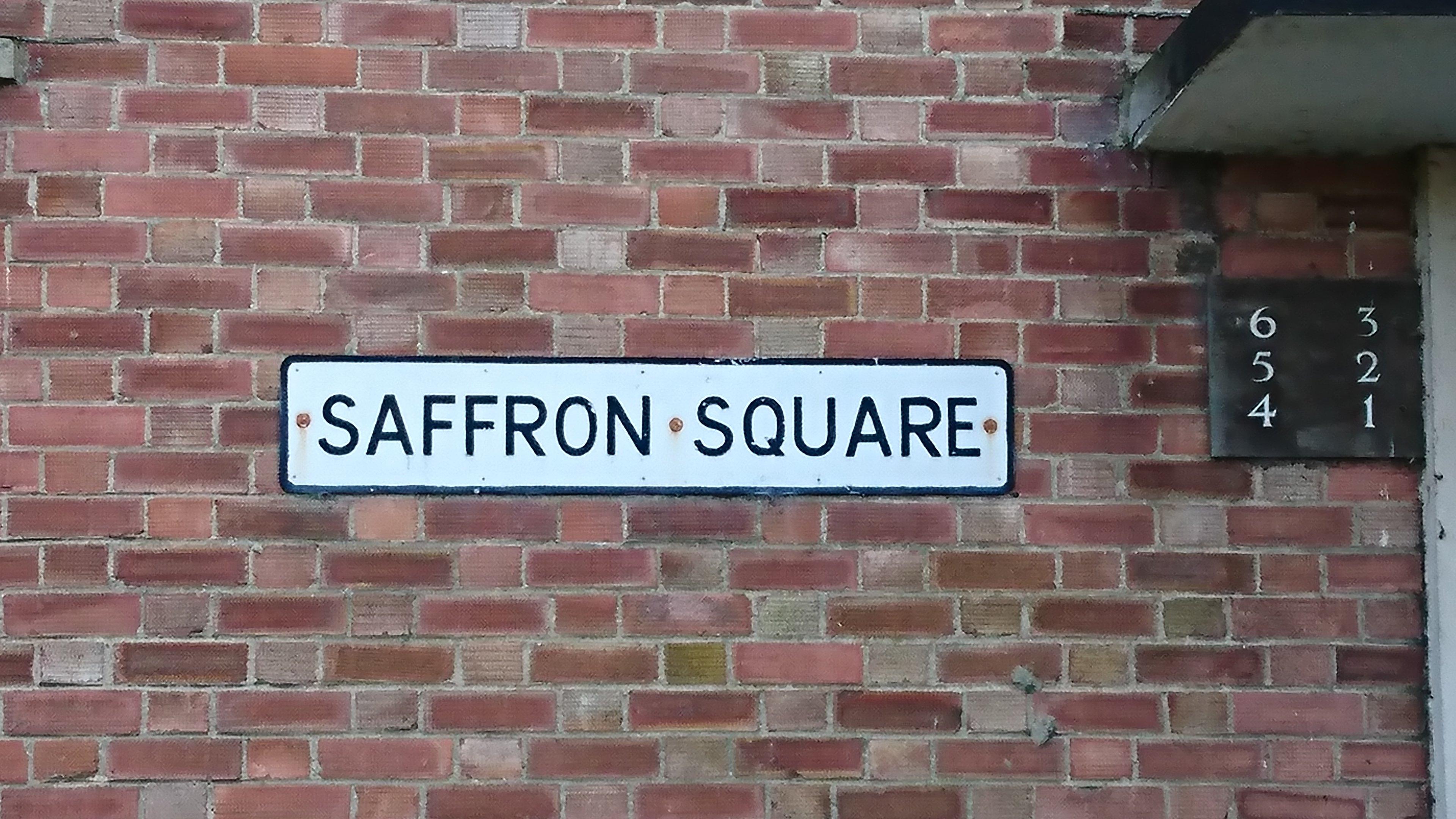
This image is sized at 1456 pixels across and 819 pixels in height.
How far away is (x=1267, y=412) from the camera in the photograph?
2.24 metres

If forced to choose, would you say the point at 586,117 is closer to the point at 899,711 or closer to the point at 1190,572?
the point at 899,711

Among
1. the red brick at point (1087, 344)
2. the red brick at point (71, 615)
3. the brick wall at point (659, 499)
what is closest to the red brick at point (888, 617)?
the brick wall at point (659, 499)

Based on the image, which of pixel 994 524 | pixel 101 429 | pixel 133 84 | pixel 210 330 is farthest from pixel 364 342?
pixel 994 524

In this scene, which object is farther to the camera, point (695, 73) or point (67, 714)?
point (695, 73)

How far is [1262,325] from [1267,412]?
17 centimetres

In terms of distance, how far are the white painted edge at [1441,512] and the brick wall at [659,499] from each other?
35 mm

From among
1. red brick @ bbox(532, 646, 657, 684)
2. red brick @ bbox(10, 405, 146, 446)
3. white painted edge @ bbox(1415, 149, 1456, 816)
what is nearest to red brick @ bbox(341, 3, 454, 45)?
red brick @ bbox(10, 405, 146, 446)

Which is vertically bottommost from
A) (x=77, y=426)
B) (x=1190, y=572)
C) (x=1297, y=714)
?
(x=1297, y=714)

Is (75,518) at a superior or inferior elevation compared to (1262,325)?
inferior

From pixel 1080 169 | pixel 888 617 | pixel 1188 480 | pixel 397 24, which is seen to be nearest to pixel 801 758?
pixel 888 617

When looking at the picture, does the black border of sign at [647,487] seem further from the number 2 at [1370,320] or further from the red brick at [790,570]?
the number 2 at [1370,320]

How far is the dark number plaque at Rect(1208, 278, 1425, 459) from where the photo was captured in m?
2.23

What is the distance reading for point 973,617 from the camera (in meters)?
2.21

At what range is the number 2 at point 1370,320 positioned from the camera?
2244 mm
